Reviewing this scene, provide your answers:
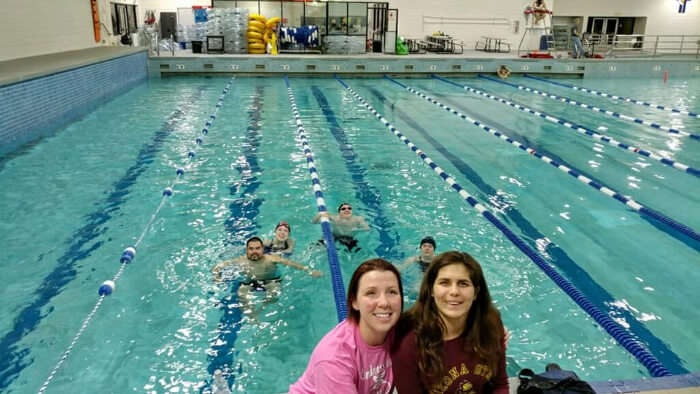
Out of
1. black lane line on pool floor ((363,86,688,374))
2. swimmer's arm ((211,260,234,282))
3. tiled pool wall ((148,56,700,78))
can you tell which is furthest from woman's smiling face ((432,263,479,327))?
tiled pool wall ((148,56,700,78))

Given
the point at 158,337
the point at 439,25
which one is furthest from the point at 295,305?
the point at 439,25

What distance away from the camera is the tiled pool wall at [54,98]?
9.11 metres

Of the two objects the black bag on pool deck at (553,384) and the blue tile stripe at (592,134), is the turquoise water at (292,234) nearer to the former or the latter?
the blue tile stripe at (592,134)

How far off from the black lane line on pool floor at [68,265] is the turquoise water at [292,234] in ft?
0.06

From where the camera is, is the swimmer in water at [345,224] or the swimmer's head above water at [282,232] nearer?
the swimmer's head above water at [282,232]

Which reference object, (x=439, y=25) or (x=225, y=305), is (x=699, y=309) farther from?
(x=439, y=25)

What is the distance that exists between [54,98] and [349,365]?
11094 mm

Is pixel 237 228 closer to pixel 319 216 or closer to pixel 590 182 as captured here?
pixel 319 216

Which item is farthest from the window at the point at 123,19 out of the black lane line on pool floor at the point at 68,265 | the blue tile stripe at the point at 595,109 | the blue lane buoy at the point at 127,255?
the blue lane buoy at the point at 127,255

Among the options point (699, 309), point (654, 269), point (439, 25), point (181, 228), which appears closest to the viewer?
point (699, 309)

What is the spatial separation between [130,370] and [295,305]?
1364 millimetres

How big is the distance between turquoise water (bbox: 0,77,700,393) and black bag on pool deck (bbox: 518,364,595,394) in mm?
1300

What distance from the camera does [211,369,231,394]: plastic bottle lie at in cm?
353

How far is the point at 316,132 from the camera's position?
1046cm
